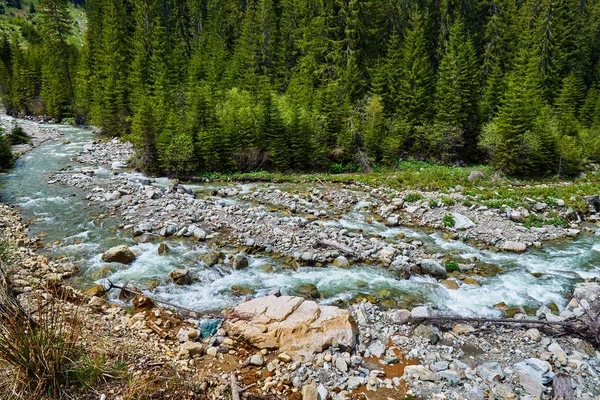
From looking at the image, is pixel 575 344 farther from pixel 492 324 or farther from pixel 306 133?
pixel 306 133

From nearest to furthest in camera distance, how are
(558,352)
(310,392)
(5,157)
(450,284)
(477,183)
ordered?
(310,392)
(558,352)
(450,284)
(477,183)
(5,157)

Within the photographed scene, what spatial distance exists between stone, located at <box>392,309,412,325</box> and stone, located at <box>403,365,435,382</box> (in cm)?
137

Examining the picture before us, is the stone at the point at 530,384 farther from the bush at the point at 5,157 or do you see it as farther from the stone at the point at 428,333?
the bush at the point at 5,157

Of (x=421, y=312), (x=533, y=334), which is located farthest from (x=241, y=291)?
(x=533, y=334)

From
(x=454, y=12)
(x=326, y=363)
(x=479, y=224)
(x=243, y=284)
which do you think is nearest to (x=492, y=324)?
(x=326, y=363)

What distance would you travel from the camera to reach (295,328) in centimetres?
664

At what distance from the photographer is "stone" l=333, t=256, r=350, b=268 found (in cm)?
1066

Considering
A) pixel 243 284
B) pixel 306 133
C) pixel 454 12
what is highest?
pixel 454 12

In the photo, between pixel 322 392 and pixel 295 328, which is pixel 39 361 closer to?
pixel 322 392

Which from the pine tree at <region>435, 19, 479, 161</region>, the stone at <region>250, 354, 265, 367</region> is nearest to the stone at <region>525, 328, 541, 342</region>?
the stone at <region>250, 354, 265, 367</region>

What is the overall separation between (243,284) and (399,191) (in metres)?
12.1

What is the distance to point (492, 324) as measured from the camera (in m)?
7.64

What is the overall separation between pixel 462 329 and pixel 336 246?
4.83 metres

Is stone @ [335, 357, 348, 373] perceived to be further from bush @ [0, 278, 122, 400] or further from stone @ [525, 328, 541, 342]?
stone @ [525, 328, 541, 342]
